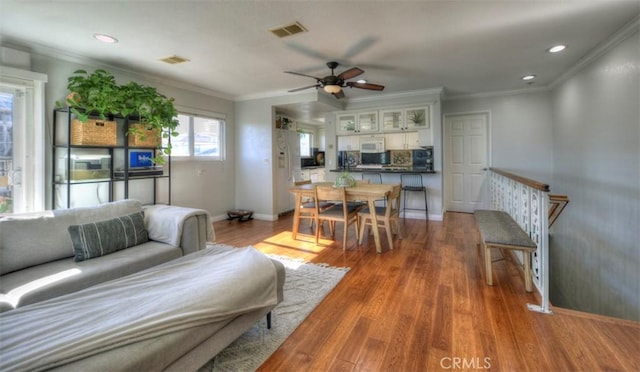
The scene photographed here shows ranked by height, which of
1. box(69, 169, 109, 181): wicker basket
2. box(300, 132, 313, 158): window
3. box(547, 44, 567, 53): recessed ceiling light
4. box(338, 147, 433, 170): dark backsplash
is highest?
box(547, 44, 567, 53): recessed ceiling light

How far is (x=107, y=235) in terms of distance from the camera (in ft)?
7.23

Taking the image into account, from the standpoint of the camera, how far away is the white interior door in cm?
561

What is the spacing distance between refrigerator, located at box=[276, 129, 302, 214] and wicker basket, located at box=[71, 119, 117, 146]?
8.95ft

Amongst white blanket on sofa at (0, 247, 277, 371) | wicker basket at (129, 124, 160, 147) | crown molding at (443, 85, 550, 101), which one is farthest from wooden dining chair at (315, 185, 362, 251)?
crown molding at (443, 85, 550, 101)

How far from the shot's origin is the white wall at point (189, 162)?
3158 mm

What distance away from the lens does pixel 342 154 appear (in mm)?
6133

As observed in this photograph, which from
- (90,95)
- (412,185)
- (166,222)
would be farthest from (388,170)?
(90,95)

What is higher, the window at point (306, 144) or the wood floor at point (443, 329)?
the window at point (306, 144)

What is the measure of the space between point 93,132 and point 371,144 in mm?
4547

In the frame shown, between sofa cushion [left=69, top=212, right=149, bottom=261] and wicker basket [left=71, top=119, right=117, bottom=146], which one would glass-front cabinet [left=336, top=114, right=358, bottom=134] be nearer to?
wicker basket [left=71, top=119, right=117, bottom=146]

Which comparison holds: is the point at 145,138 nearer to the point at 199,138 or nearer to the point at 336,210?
the point at 199,138

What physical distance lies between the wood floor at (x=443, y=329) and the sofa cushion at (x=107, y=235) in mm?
1597

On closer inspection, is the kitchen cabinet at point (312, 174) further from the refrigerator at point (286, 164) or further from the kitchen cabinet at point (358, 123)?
the kitchen cabinet at point (358, 123)

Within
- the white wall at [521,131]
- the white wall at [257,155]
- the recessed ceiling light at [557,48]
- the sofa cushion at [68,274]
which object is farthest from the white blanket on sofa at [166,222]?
the white wall at [521,131]
